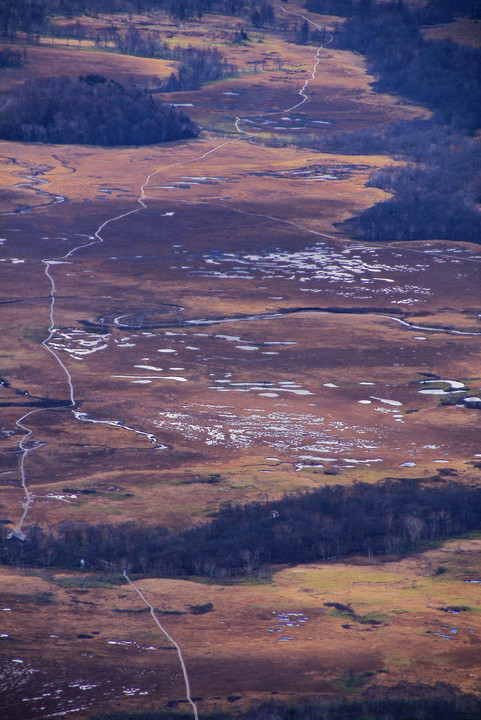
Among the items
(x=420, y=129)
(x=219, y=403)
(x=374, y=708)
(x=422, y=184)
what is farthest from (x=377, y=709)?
(x=420, y=129)

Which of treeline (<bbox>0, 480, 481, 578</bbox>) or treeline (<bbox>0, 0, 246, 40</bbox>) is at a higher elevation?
treeline (<bbox>0, 0, 246, 40</bbox>)

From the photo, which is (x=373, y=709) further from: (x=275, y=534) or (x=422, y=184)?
(x=422, y=184)

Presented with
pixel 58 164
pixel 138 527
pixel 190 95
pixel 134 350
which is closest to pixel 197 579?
pixel 138 527

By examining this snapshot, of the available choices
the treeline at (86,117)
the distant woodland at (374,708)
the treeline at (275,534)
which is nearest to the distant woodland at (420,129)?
the treeline at (86,117)

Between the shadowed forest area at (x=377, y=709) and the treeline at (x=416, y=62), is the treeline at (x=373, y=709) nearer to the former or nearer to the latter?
the shadowed forest area at (x=377, y=709)

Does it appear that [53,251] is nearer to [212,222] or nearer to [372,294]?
[212,222]

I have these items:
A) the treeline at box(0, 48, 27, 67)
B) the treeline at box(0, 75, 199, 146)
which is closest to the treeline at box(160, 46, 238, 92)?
the treeline at box(0, 48, 27, 67)

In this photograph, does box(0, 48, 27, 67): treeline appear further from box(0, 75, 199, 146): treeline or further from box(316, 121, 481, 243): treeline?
box(316, 121, 481, 243): treeline
